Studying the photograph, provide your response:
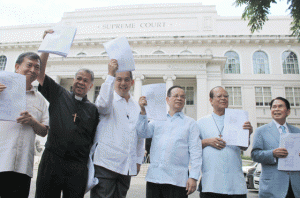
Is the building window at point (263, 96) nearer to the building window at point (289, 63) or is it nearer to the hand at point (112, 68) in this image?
the building window at point (289, 63)

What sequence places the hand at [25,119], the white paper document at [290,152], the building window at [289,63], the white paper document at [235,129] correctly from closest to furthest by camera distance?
the hand at [25,119] < the white paper document at [235,129] < the white paper document at [290,152] < the building window at [289,63]

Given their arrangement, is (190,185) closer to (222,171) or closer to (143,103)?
(222,171)

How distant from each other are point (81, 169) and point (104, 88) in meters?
0.98

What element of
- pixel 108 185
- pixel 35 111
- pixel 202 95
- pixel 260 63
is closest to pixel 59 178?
pixel 108 185

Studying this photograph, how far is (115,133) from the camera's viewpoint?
8.48 feet

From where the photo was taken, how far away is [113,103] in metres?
2.78

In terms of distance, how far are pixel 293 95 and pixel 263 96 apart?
3003 millimetres

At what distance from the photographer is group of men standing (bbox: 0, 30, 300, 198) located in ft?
7.80

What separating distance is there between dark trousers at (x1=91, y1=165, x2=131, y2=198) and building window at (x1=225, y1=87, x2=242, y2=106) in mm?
21057

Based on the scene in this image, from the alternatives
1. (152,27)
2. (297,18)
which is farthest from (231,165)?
(152,27)

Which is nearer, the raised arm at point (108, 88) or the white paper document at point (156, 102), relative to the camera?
the raised arm at point (108, 88)

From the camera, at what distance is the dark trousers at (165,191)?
8.45 ft

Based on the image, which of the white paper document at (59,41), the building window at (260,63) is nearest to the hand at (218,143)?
the white paper document at (59,41)

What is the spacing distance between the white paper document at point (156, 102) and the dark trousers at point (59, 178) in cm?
→ 107
